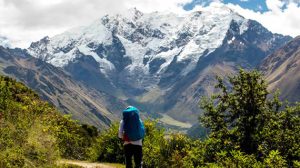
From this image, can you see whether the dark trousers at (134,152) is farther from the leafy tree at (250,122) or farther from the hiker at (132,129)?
the leafy tree at (250,122)

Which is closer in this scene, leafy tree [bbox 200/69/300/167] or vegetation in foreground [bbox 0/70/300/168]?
vegetation in foreground [bbox 0/70/300/168]

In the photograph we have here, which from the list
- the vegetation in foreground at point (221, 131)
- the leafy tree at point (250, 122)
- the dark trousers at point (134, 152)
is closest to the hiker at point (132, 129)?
the dark trousers at point (134, 152)

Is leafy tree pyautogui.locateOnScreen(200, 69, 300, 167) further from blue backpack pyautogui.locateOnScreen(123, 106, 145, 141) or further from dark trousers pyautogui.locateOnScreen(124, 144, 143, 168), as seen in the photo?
blue backpack pyautogui.locateOnScreen(123, 106, 145, 141)

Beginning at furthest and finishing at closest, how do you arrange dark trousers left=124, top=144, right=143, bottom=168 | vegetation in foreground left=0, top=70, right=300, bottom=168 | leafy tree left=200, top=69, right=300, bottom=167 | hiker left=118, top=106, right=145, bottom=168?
leafy tree left=200, top=69, right=300, bottom=167 < vegetation in foreground left=0, top=70, right=300, bottom=168 < dark trousers left=124, top=144, right=143, bottom=168 < hiker left=118, top=106, right=145, bottom=168

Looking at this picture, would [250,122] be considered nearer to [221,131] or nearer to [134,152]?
[221,131]

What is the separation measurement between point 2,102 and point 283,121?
19614 mm

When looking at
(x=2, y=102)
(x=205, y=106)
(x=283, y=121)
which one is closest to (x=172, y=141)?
(x=205, y=106)

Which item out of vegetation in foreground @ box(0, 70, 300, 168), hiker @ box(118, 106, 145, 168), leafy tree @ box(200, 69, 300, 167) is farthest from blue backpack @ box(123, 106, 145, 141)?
leafy tree @ box(200, 69, 300, 167)

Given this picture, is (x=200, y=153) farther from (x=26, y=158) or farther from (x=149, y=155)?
(x=26, y=158)

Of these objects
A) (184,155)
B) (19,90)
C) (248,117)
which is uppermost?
(19,90)

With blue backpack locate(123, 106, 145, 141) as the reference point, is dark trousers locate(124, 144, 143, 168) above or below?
below

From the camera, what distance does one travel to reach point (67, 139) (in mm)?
34219

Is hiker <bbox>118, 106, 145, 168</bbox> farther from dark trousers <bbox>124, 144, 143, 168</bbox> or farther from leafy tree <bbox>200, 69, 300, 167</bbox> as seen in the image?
leafy tree <bbox>200, 69, 300, 167</bbox>

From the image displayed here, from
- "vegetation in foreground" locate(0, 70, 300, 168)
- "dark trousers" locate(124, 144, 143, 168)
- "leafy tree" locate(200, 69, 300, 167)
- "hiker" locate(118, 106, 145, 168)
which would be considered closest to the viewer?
"hiker" locate(118, 106, 145, 168)
